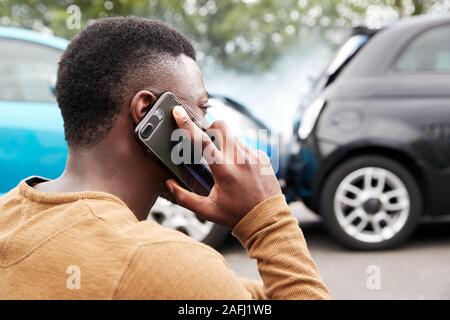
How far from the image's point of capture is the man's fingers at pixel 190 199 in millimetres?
1406

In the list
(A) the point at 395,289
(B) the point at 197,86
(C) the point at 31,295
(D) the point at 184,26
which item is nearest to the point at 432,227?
(A) the point at 395,289

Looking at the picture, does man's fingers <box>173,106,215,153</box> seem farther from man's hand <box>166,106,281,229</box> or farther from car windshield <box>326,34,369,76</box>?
car windshield <box>326,34,369,76</box>

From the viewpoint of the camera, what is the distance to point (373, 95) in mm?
5035

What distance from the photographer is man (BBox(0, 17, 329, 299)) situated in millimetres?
1110

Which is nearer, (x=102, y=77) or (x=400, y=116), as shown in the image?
(x=102, y=77)

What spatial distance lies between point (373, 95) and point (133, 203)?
386cm

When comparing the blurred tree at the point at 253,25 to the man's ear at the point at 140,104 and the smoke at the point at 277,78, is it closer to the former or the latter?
the smoke at the point at 277,78

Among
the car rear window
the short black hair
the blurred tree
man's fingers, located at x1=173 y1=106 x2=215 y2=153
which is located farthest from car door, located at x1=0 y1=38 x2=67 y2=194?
the blurred tree

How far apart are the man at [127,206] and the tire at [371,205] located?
11.8 ft

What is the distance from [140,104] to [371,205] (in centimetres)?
378

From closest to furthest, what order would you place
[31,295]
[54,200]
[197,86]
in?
1. [31,295]
2. [54,200]
3. [197,86]

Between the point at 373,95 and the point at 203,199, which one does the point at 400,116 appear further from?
the point at 203,199

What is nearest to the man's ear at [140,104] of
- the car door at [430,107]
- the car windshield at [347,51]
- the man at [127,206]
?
the man at [127,206]

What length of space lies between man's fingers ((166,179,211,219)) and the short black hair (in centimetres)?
19
